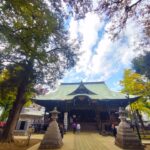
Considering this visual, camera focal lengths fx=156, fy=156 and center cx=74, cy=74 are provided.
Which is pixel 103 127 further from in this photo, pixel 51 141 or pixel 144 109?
pixel 51 141

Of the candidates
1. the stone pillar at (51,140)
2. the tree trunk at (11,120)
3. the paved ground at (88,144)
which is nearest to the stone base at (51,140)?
the stone pillar at (51,140)

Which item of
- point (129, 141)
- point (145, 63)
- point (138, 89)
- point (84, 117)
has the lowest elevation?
→ point (129, 141)

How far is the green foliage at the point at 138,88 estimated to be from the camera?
24.6 meters

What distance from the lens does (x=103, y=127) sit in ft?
70.6

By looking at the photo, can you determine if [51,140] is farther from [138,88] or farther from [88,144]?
[138,88]

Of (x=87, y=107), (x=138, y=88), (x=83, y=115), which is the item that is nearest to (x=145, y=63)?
(x=138, y=88)

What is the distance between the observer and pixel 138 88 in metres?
24.8

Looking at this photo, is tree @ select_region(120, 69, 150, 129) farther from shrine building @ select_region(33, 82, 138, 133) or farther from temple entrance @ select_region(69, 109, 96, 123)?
temple entrance @ select_region(69, 109, 96, 123)

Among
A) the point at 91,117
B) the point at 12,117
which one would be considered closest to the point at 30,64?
the point at 12,117

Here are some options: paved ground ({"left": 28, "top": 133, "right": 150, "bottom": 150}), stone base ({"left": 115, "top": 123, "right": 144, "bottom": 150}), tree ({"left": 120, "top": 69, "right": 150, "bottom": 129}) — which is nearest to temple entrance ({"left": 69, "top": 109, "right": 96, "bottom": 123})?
tree ({"left": 120, "top": 69, "right": 150, "bottom": 129})

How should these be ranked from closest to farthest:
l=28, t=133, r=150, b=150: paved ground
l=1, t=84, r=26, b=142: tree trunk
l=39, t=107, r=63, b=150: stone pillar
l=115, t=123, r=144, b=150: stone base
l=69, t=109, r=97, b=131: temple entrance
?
l=39, t=107, r=63, b=150: stone pillar → l=115, t=123, r=144, b=150: stone base → l=28, t=133, r=150, b=150: paved ground → l=1, t=84, r=26, b=142: tree trunk → l=69, t=109, r=97, b=131: temple entrance

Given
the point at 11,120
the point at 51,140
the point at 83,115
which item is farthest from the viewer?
the point at 83,115

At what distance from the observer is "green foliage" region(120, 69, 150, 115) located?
24578 millimetres

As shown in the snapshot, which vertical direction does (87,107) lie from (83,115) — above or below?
above
